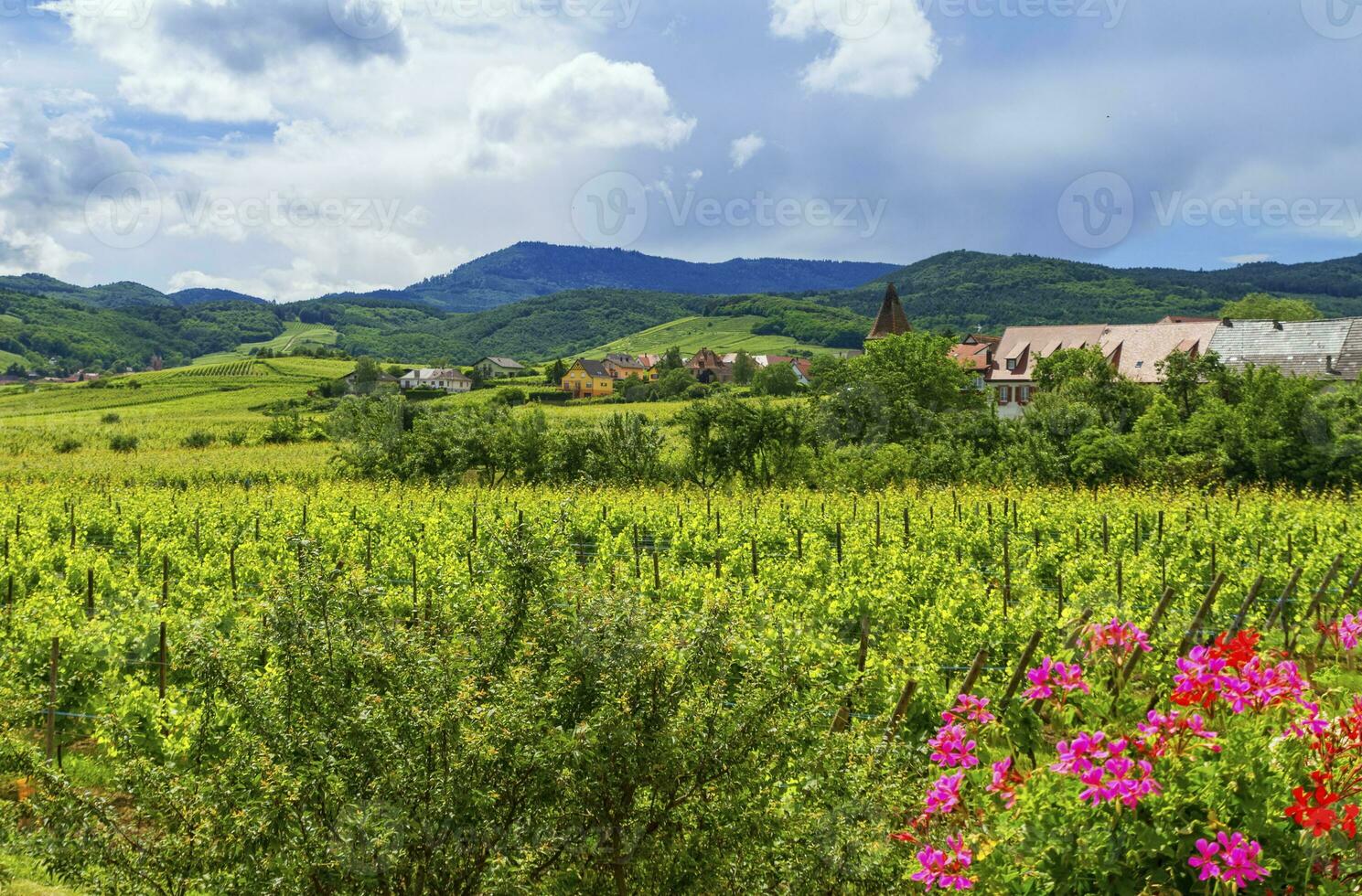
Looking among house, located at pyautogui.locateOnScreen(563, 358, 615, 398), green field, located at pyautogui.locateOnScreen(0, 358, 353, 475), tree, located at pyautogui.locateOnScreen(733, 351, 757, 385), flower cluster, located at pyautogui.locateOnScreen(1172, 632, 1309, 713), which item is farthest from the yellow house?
flower cluster, located at pyautogui.locateOnScreen(1172, 632, 1309, 713)

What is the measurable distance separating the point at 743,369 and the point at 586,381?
27222 mm

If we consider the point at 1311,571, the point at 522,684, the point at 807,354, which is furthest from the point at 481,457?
the point at 807,354

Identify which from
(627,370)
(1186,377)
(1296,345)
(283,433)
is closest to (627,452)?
(1186,377)

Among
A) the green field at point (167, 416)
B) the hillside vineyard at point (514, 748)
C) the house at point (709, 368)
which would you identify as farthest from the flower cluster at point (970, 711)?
the house at point (709, 368)

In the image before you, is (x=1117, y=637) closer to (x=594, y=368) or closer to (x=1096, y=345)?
(x=1096, y=345)

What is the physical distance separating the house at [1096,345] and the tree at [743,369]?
1692 inches

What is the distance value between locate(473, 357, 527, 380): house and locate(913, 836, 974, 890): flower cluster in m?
113

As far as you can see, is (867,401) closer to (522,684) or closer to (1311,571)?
(1311,571)

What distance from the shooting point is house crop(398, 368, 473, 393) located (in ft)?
346

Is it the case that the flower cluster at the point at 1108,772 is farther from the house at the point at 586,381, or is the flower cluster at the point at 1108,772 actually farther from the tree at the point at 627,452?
the house at the point at 586,381

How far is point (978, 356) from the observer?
264 feet

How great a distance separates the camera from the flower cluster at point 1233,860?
329cm

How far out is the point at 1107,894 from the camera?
3.71m

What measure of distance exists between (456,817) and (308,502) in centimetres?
1942
